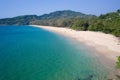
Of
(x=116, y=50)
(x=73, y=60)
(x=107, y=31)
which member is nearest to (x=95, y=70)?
(x=73, y=60)

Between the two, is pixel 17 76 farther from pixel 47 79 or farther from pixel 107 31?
pixel 107 31

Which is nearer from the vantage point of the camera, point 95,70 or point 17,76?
point 17,76

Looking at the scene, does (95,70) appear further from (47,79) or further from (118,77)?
(47,79)

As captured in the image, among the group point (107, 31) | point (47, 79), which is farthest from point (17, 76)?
point (107, 31)

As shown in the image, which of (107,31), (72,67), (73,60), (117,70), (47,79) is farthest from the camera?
(107,31)

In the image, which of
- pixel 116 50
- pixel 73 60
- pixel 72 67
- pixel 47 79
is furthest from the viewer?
pixel 116 50

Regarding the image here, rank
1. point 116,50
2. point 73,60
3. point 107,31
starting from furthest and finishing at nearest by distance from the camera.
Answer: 1. point 107,31
2. point 116,50
3. point 73,60

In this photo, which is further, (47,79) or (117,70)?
(117,70)

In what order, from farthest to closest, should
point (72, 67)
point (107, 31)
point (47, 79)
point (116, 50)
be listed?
point (107, 31) → point (116, 50) → point (72, 67) → point (47, 79)
